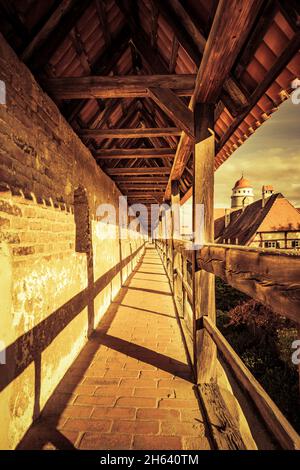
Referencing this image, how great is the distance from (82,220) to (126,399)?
2.76 metres

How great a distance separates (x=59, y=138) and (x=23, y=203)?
133 cm

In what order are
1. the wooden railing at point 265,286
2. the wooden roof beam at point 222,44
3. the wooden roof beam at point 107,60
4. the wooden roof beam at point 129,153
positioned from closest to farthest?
1. the wooden railing at point 265,286
2. the wooden roof beam at point 222,44
3. the wooden roof beam at point 107,60
4. the wooden roof beam at point 129,153

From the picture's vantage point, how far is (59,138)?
3.27 metres

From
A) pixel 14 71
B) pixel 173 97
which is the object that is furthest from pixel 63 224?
pixel 173 97

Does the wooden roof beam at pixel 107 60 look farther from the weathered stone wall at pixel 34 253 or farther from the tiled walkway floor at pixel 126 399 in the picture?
the tiled walkway floor at pixel 126 399

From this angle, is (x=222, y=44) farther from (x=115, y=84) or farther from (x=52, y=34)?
(x=52, y=34)

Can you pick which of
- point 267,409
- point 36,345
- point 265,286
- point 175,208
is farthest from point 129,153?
point 267,409

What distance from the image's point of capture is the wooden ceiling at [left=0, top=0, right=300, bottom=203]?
2.16m

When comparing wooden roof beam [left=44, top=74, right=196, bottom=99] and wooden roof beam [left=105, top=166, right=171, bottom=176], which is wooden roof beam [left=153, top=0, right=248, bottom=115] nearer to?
wooden roof beam [left=44, top=74, right=196, bottom=99]

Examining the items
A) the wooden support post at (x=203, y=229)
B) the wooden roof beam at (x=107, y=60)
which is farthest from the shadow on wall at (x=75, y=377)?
the wooden roof beam at (x=107, y=60)

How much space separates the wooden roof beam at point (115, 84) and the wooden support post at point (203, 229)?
1.06 ft

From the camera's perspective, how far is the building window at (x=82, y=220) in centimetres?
437

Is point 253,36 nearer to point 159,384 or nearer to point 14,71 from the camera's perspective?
point 14,71

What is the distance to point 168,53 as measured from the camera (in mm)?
3590
